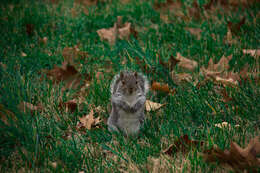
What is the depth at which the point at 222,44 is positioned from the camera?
12.1ft

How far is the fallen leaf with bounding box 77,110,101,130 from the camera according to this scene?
263cm

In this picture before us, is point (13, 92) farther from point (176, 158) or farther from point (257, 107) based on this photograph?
point (257, 107)

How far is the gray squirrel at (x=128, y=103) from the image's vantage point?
2.43m

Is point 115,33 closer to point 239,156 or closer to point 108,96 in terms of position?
point 108,96

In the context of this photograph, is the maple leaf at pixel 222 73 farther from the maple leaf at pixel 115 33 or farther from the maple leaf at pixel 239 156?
the maple leaf at pixel 115 33

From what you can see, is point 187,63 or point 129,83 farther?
point 187,63

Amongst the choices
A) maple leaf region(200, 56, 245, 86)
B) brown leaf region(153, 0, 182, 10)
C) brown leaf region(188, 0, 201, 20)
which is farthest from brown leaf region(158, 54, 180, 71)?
brown leaf region(153, 0, 182, 10)

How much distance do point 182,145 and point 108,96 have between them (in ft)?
3.28

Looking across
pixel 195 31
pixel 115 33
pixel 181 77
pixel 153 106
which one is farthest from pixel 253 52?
pixel 115 33

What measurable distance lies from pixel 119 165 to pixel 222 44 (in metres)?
2.18

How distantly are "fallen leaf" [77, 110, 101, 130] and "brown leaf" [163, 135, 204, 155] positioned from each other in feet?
2.41

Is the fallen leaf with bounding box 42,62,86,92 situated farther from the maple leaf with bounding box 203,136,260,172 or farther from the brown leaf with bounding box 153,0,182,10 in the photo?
the brown leaf with bounding box 153,0,182,10

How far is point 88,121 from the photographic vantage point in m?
2.64

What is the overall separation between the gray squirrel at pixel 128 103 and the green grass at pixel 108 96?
0.29 feet
